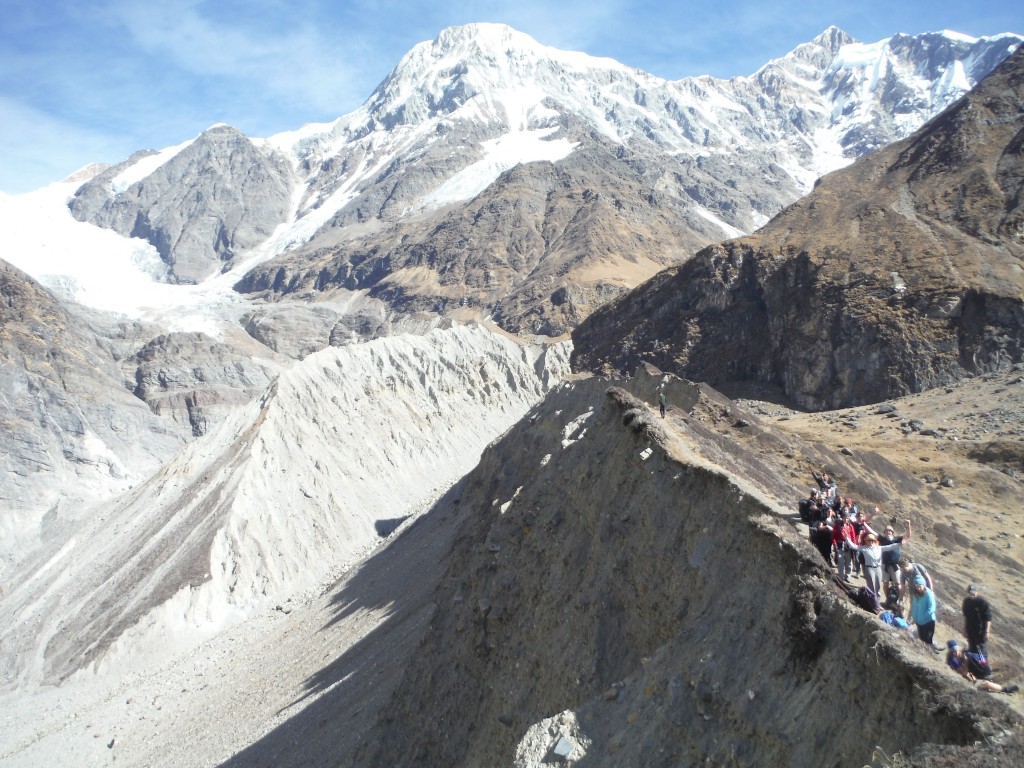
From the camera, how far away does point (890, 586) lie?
1008 cm

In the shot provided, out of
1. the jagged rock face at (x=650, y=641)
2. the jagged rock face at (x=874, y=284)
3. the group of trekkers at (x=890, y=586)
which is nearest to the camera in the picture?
the jagged rock face at (x=650, y=641)

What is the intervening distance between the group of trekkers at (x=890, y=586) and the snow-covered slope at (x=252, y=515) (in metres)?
35.8

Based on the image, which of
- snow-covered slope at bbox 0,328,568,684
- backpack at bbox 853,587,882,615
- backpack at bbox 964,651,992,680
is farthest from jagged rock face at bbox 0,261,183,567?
backpack at bbox 964,651,992,680

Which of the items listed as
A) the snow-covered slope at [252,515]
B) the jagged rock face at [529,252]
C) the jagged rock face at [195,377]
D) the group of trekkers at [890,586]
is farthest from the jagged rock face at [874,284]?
the jagged rock face at [195,377]

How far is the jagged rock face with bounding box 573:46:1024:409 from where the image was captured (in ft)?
158

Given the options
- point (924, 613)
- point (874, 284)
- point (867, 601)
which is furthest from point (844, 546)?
point (874, 284)

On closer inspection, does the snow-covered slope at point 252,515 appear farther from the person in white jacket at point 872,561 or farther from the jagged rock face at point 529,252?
the jagged rock face at point 529,252

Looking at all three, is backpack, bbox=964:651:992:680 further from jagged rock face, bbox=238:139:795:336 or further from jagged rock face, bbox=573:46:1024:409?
jagged rock face, bbox=238:139:795:336

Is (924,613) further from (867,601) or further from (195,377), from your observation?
(195,377)

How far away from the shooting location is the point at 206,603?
38938 mm

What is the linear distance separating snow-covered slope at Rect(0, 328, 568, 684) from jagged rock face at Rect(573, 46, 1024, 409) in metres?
21.8

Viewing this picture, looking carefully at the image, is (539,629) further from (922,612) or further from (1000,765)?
(1000,765)

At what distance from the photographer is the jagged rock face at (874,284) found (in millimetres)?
48094

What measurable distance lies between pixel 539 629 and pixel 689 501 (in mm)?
4666
